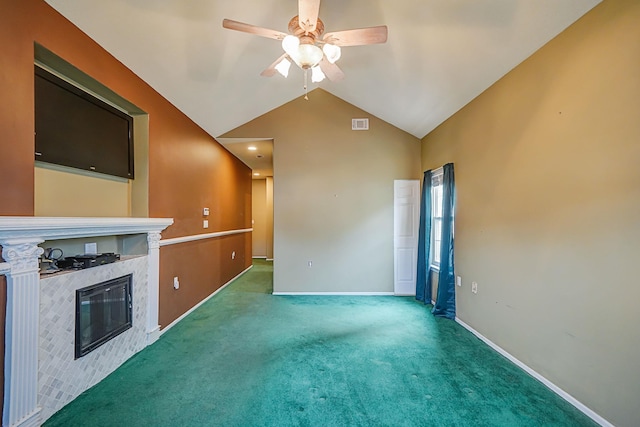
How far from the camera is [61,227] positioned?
5.62 ft

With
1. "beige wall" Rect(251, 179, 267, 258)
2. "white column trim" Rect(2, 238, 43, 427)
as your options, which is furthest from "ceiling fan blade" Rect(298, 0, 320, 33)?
"beige wall" Rect(251, 179, 267, 258)

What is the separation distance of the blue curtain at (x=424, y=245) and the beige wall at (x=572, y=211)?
1.26 metres

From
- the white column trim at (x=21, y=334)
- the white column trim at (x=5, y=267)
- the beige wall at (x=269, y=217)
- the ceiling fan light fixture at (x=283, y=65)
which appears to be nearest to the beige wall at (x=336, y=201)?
the ceiling fan light fixture at (x=283, y=65)

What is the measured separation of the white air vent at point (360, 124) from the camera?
4.59m

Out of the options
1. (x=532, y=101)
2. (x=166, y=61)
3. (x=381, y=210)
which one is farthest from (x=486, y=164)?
(x=166, y=61)

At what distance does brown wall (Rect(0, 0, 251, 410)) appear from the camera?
156 centimetres

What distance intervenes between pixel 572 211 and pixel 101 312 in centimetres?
373

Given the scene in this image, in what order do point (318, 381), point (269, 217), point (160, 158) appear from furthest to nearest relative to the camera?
point (269, 217)
point (160, 158)
point (318, 381)

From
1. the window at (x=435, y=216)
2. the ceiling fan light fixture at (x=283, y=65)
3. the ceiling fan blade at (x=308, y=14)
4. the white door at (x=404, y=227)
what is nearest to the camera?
the ceiling fan blade at (x=308, y=14)

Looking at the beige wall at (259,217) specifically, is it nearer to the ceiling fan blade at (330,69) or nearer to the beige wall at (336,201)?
the beige wall at (336,201)

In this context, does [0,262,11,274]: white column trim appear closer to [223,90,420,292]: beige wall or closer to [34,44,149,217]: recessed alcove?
[34,44,149,217]: recessed alcove

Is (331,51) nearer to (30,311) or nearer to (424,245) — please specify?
(30,311)

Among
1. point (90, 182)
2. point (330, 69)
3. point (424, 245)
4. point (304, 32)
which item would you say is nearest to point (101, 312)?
point (90, 182)

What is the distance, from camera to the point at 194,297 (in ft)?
12.5
